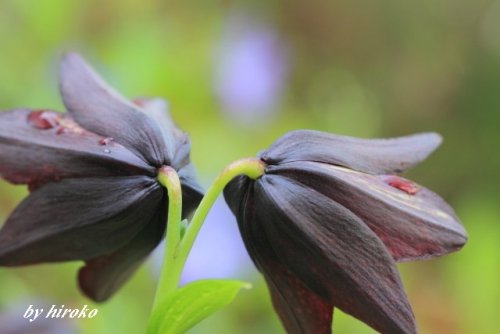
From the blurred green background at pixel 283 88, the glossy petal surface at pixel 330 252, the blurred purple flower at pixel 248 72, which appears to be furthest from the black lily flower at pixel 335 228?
the blurred purple flower at pixel 248 72

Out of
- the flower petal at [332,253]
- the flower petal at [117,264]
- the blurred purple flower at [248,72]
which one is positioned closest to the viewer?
the flower petal at [332,253]

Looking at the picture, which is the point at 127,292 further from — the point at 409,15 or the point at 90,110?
the point at 409,15

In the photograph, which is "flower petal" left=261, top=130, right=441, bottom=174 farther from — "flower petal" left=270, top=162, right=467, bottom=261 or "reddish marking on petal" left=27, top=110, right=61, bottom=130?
"reddish marking on petal" left=27, top=110, right=61, bottom=130

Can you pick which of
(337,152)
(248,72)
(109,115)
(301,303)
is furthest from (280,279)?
(248,72)

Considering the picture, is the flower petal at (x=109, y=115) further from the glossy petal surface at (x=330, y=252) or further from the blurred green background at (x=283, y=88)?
the blurred green background at (x=283, y=88)

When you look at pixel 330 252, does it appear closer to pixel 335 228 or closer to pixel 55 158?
pixel 335 228

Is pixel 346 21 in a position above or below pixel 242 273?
above

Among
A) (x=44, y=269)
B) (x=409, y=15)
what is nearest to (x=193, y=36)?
(x=409, y=15)
